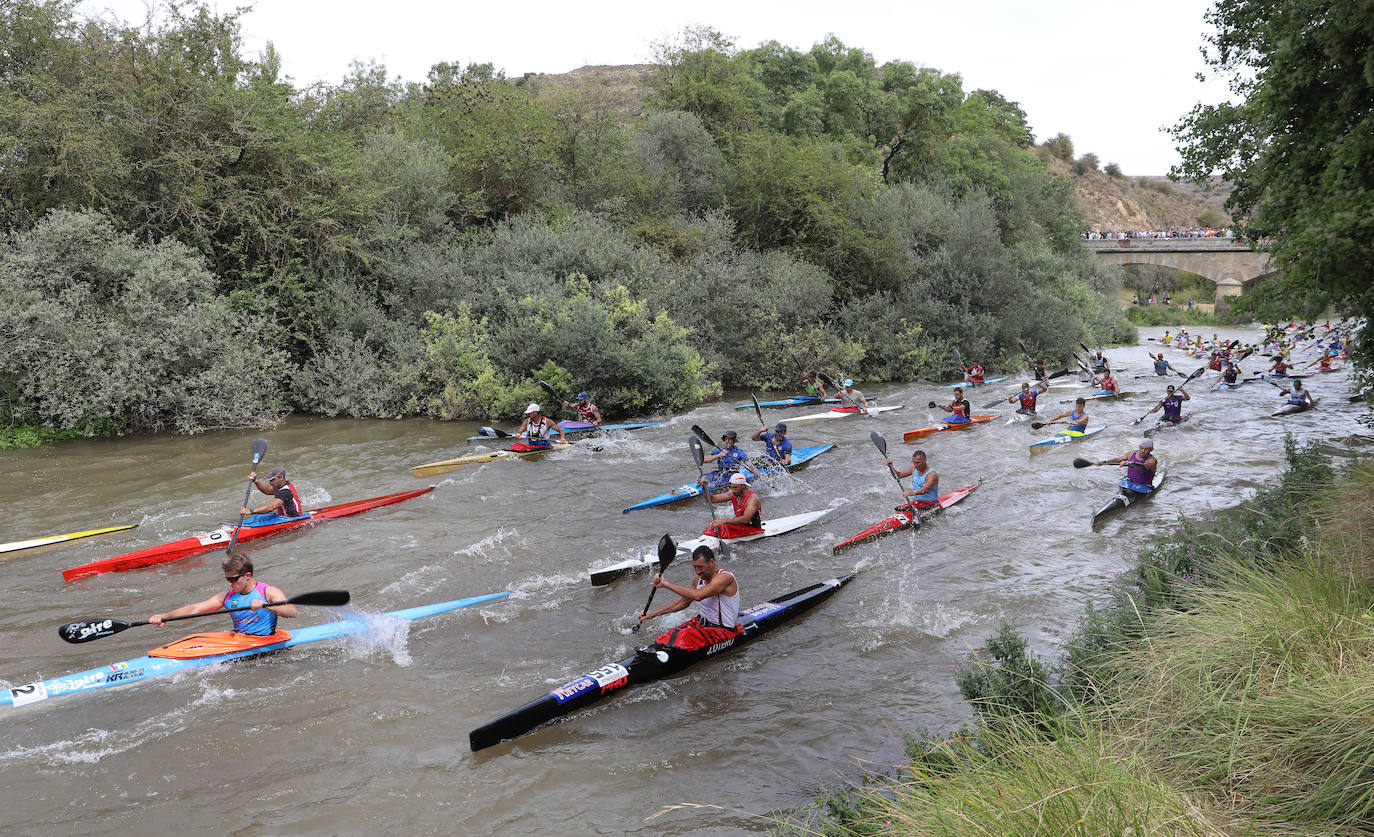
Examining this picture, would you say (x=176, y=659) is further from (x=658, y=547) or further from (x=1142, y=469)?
(x=1142, y=469)

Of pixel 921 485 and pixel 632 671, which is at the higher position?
pixel 921 485

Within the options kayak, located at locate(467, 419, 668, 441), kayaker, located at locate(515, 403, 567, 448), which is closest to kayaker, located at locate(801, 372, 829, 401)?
kayak, located at locate(467, 419, 668, 441)

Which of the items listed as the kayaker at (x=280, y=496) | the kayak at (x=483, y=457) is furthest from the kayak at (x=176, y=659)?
the kayak at (x=483, y=457)

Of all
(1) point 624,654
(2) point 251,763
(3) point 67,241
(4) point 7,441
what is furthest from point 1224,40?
(4) point 7,441

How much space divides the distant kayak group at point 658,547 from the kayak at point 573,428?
35 millimetres

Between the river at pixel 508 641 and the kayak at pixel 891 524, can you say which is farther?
the kayak at pixel 891 524

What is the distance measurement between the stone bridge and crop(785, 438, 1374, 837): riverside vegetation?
53619 mm

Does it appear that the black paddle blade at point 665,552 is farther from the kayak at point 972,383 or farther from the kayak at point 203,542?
the kayak at point 972,383

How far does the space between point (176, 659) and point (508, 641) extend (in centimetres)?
305

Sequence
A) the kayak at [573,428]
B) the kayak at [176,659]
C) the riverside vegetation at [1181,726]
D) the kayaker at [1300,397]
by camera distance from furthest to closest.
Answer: the kayaker at [1300,397], the kayak at [573,428], the kayak at [176,659], the riverside vegetation at [1181,726]

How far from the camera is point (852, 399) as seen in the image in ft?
70.6

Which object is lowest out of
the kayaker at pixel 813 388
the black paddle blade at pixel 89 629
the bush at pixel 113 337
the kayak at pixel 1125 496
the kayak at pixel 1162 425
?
the kayak at pixel 1125 496

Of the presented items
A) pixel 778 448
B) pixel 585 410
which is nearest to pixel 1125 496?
pixel 778 448

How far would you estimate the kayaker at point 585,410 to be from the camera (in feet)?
60.8
